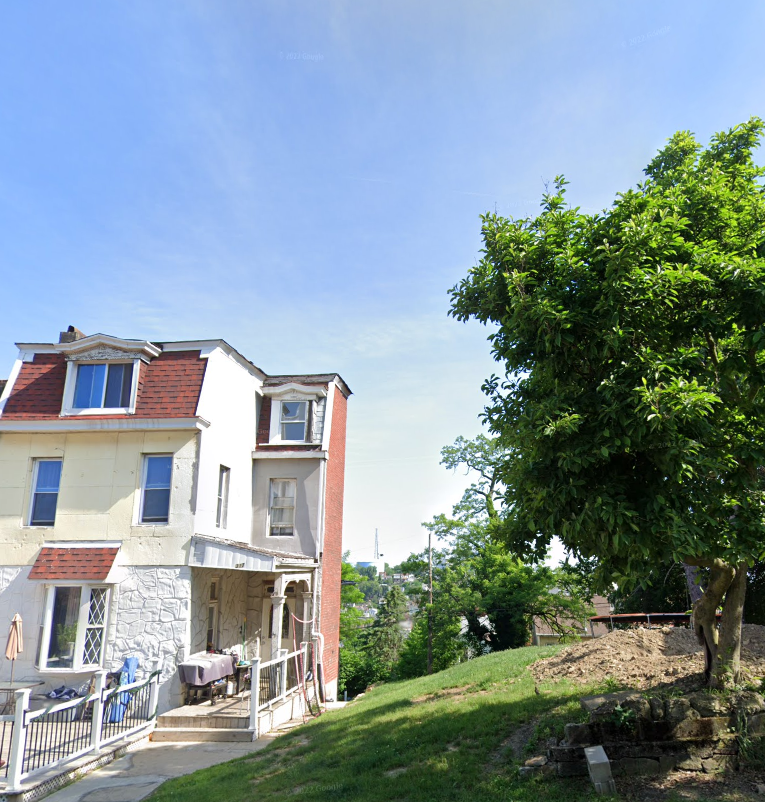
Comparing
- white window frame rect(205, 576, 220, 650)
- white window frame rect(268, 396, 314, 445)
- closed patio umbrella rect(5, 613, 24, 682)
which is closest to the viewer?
closed patio umbrella rect(5, 613, 24, 682)

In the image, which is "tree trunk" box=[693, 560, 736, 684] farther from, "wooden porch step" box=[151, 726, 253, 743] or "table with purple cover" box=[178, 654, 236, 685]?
"table with purple cover" box=[178, 654, 236, 685]

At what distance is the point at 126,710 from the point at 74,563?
3659 mm

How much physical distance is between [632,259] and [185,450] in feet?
39.9

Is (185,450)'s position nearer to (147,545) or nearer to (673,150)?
(147,545)

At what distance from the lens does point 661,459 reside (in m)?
6.53

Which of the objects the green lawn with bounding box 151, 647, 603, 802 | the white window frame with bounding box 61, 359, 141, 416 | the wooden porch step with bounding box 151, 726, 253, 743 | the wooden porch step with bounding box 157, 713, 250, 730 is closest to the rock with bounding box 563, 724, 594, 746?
the green lawn with bounding box 151, 647, 603, 802

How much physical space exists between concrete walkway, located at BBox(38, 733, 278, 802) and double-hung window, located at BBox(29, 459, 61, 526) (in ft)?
20.4

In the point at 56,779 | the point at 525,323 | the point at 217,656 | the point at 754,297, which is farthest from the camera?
the point at 217,656

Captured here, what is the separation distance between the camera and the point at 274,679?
15242 mm

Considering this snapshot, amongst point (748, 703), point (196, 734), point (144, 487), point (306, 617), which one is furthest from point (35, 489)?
point (748, 703)

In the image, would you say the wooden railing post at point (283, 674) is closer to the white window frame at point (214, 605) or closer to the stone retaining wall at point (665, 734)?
the white window frame at point (214, 605)

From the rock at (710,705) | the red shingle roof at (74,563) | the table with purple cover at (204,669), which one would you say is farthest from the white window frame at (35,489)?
the rock at (710,705)

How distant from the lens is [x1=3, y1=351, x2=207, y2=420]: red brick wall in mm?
15648

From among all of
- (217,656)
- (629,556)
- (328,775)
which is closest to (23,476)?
(217,656)
